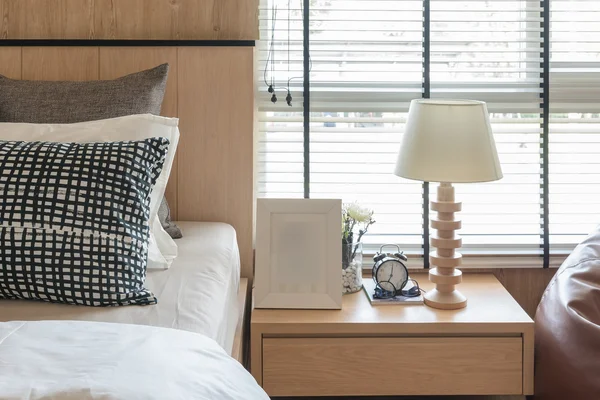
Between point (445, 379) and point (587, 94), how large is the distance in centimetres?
118

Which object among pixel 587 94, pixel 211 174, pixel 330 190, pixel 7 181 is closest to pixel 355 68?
pixel 330 190

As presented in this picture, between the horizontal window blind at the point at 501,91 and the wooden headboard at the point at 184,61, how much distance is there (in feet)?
2.29

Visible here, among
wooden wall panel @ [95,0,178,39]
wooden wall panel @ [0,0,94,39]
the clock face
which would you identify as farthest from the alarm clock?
wooden wall panel @ [0,0,94,39]

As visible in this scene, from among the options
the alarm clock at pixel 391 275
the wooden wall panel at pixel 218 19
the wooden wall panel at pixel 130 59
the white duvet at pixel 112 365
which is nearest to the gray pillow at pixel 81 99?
the wooden wall panel at pixel 130 59

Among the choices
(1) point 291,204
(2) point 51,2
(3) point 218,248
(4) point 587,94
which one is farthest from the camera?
(4) point 587,94

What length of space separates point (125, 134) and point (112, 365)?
946 millimetres

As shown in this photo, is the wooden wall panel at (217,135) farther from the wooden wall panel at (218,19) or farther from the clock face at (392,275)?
the clock face at (392,275)

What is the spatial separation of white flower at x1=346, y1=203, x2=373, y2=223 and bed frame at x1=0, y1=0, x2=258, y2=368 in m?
0.34

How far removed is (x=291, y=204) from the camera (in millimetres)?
2389

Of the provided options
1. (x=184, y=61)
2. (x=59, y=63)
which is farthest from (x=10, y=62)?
(x=184, y=61)

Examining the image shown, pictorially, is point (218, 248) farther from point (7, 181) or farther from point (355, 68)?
point (355, 68)

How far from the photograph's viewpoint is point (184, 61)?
102 inches

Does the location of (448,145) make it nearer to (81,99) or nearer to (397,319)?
(397,319)

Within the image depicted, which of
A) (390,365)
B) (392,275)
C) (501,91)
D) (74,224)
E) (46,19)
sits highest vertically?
(46,19)
